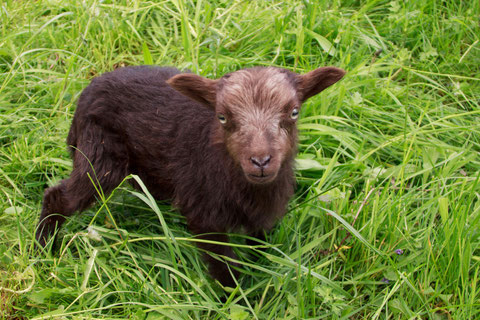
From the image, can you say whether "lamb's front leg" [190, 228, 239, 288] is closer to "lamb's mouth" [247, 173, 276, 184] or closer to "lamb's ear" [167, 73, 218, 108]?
"lamb's mouth" [247, 173, 276, 184]

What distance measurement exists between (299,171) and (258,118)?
1209 mm

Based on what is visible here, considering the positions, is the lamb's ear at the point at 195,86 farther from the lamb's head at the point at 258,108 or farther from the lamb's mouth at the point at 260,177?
the lamb's mouth at the point at 260,177

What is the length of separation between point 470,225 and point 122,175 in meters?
2.60

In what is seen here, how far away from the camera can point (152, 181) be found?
404cm

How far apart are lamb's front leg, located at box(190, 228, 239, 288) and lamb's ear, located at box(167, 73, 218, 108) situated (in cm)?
98

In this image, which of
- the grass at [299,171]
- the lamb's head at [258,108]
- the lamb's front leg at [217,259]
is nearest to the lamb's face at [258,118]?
the lamb's head at [258,108]

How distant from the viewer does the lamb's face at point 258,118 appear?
3.01 m

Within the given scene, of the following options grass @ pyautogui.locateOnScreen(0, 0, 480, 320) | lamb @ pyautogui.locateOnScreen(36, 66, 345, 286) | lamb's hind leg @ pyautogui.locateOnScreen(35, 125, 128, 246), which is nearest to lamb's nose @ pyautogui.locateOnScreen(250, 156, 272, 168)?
lamb @ pyautogui.locateOnScreen(36, 66, 345, 286)

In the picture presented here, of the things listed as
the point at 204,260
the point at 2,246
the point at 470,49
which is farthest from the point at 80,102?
the point at 470,49

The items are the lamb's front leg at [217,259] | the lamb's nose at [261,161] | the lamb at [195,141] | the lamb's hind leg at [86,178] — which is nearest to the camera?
the lamb's nose at [261,161]

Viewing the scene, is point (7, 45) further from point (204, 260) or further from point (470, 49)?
point (470, 49)

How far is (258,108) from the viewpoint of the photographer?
3172 mm

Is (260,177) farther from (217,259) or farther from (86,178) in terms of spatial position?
(86,178)

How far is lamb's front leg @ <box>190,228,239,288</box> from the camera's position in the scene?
3607mm
